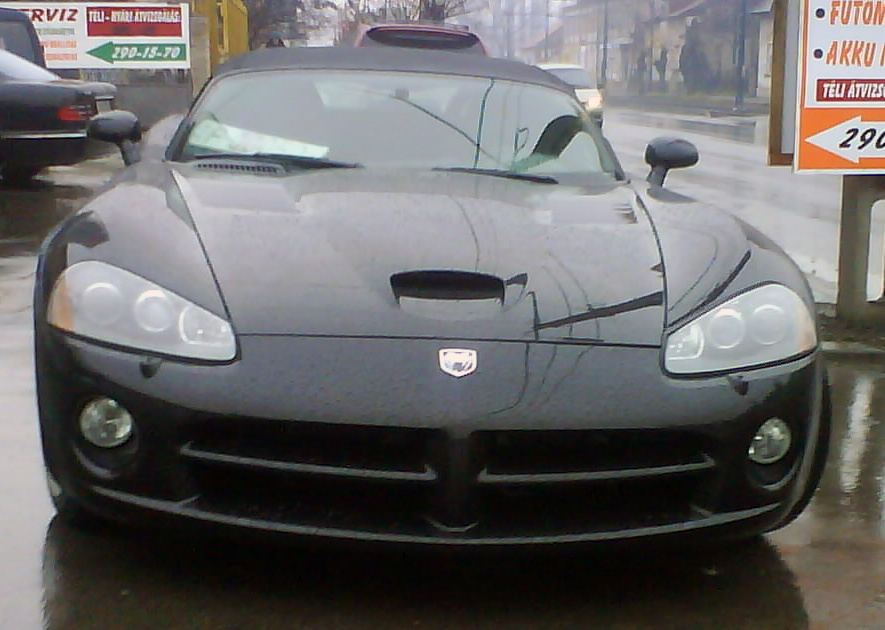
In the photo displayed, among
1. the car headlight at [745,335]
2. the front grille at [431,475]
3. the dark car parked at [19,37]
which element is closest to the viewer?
the front grille at [431,475]

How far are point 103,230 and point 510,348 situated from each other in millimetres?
1048

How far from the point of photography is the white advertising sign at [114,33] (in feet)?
67.1

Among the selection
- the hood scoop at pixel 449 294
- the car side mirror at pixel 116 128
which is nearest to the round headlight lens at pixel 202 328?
the hood scoop at pixel 449 294

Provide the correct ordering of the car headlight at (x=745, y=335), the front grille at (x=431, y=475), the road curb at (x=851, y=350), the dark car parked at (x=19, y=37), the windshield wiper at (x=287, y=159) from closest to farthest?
the front grille at (x=431, y=475) → the car headlight at (x=745, y=335) → the windshield wiper at (x=287, y=159) → the road curb at (x=851, y=350) → the dark car parked at (x=19, y=37)

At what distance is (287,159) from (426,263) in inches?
45.3

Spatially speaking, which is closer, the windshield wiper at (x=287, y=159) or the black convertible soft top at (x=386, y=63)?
the windshield wiper at (x=287, y=159)

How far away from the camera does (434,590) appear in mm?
2812

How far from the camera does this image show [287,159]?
3.86 meters

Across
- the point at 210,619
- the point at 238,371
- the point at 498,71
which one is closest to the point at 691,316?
the point at 238,371

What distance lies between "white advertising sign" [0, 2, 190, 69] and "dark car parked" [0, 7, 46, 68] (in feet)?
23.5

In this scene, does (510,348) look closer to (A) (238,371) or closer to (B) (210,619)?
(A) (238,371)

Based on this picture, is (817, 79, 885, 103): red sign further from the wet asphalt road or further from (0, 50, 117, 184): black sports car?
(0, 50, 117, 184): black sports car

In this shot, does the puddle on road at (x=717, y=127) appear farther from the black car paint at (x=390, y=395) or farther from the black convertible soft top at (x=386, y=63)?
the black car paint at (x=390, y=395)

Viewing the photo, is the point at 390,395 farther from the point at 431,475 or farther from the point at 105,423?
the point at 105,423
